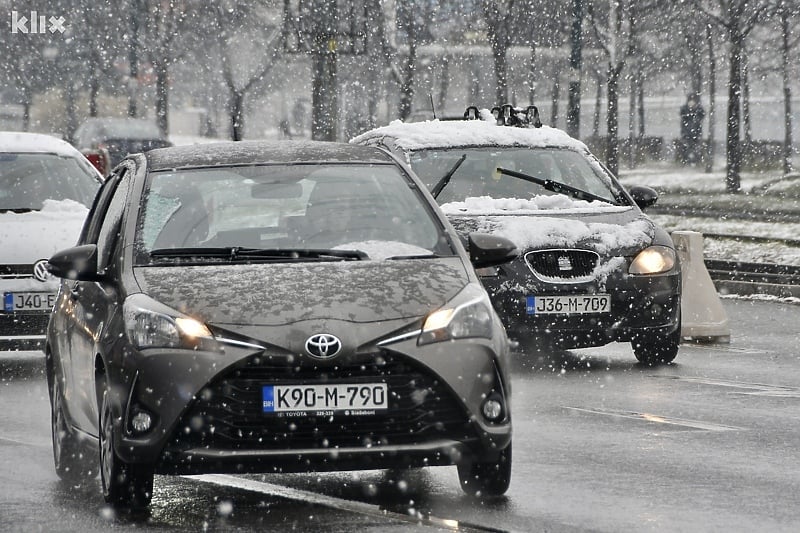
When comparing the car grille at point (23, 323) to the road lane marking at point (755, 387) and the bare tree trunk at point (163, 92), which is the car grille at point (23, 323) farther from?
the bare tree trunk at point (163, 92)

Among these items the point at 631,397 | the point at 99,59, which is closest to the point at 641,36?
the point at 99,59

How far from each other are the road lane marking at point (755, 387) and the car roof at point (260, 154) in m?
3.54

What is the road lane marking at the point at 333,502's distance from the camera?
664 cm

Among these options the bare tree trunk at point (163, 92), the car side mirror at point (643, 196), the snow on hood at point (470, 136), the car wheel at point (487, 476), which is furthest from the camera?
the bare tree trunk at point (163, 92)

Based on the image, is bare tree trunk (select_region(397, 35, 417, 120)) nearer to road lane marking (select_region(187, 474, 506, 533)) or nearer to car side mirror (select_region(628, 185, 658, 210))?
car side mirror (select_region(628, 185, 658, 210))

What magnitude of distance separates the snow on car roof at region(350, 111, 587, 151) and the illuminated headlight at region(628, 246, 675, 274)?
1.62 meters

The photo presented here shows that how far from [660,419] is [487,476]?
8.69ft

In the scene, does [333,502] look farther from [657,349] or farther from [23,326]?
[657,349]

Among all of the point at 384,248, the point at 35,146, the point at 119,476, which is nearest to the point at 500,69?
the point at 35,146

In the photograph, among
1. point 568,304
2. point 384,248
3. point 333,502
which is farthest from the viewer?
point 568,304

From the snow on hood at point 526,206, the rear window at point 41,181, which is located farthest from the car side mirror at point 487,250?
the rear window at point 41,181

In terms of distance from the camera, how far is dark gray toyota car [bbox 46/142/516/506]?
6.62 m

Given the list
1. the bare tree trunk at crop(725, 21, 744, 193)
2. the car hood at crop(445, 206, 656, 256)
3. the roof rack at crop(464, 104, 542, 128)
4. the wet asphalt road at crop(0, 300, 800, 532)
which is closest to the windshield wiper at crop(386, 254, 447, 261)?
the wet asphalt road at crop(0, 300, 800, 532)

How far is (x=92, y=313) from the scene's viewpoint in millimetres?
7461
